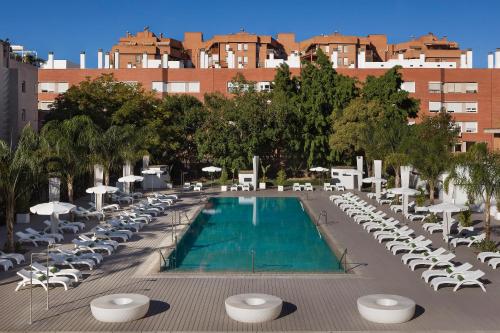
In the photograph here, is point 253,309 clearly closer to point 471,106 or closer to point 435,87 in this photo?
point 435,87

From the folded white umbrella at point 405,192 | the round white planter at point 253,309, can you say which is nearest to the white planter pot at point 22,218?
the folded white umbrella at point 405,192

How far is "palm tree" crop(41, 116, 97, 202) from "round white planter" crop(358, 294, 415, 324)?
15.3 m

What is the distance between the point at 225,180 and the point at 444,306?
103 ft

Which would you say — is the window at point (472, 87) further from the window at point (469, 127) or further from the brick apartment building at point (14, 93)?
the brick apartment building at point (14, 93)

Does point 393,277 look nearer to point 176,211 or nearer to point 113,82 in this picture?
point 176,211

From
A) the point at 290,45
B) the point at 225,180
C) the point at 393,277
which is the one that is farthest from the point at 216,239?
the point at 290,45

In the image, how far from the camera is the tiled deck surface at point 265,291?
12.4 metres

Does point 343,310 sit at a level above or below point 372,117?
below

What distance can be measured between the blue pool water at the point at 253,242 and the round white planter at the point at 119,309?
4990mm

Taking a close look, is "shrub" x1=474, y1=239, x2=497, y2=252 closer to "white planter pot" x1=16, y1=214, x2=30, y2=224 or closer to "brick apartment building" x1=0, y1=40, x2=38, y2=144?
"white planter pot" x1=16, y1=214, x2=30, y2=224

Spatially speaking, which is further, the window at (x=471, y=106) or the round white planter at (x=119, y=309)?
the window at (x=471, y=106)

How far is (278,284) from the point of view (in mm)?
15828

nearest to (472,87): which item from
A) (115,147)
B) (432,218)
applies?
(432,218)

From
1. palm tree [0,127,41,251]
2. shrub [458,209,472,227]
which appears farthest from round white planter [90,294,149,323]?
shrub [458,209,472,227]
